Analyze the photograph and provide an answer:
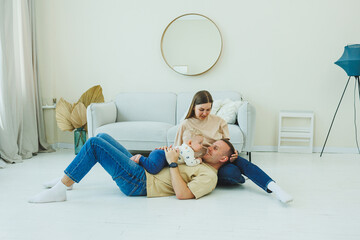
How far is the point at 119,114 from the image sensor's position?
4.05m

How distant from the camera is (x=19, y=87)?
388 cm

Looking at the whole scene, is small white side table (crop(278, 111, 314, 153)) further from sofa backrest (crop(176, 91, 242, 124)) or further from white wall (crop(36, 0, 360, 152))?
sofa backrest (crop(176, 91, 242, 124))

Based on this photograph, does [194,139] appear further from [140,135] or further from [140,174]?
[140,135]

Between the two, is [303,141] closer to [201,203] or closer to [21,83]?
[201,203]

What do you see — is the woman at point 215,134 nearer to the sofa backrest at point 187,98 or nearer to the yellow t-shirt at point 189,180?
the yellow t-shirt at point 189,180

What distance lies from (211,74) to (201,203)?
2.36m

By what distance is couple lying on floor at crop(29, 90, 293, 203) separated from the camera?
210cm

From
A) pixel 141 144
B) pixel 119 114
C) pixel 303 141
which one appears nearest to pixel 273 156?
pixel 303 141

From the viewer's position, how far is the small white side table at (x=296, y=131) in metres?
4.10

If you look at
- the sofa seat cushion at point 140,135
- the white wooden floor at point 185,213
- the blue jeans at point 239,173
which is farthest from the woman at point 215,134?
the sofa seat cushion at point 140,135

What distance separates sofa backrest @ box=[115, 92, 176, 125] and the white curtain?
99 cm

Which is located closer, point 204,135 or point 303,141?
point 204,135

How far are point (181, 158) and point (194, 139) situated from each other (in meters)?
0.15

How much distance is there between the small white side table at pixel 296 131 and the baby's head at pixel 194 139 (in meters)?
2.02
